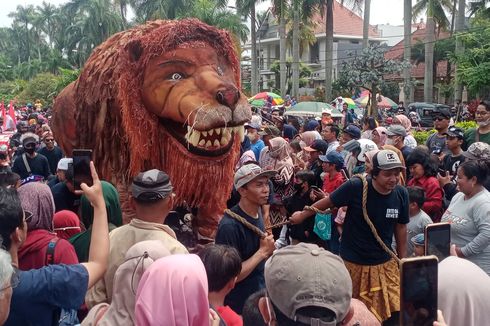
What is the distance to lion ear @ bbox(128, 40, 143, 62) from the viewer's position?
4281 millimetres

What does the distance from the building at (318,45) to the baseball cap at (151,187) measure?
119 feet

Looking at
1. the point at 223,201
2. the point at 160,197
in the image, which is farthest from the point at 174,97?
the point at 160,197

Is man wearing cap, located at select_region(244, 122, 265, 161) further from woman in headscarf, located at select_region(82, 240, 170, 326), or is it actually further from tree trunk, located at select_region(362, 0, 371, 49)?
tree trunk, located at select_region(362, 0, 371, 49)

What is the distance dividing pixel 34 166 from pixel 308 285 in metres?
5.97

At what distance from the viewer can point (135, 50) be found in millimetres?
4301

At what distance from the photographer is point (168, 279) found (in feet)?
6.25

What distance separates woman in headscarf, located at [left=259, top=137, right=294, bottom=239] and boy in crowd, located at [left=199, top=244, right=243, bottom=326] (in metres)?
2.67

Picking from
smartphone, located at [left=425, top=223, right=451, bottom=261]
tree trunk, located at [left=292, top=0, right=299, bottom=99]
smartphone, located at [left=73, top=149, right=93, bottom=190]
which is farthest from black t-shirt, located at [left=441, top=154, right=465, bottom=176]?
tree trunk, located at [left=292, top=0, right=299, bottom=99]

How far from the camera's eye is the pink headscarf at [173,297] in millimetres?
1890

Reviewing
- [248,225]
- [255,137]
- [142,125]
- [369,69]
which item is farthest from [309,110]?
[248,225]

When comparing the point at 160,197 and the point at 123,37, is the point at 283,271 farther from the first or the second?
the point at 123,37

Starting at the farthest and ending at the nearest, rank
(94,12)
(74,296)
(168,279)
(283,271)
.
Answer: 1. (94,12)
2. (74,296)
3. (168,279)
4. (283,271)

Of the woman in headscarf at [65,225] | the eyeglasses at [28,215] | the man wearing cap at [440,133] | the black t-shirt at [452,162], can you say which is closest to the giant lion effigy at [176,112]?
the woman in headscarf at [65,225]

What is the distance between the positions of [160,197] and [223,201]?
179 centimetres
